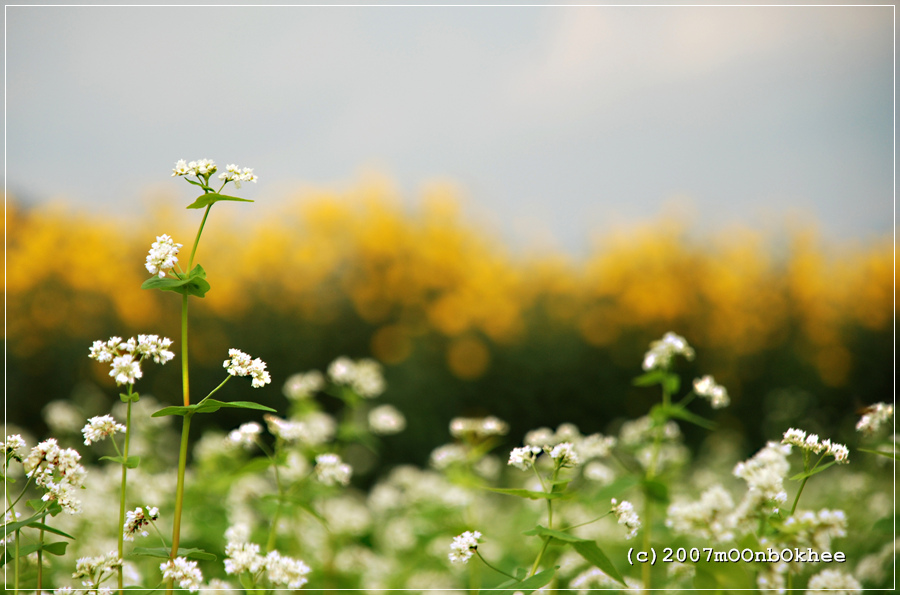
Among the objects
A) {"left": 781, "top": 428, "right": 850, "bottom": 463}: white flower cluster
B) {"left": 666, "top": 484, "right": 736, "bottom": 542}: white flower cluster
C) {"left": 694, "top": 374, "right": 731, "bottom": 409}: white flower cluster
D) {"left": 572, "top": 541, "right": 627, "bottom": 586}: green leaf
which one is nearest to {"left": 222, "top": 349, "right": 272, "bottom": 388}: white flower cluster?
{"left": 572, "top": 541, "right": 627, "bottom": 586}: green leaf

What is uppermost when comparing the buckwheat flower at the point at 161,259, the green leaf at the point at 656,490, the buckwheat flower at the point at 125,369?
the buckwheat flower at the point at 161,259

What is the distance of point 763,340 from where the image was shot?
267 inches

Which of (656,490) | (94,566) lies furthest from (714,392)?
(94,566)

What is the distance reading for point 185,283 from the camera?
1282 mm

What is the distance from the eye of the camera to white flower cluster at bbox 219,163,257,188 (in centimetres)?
137

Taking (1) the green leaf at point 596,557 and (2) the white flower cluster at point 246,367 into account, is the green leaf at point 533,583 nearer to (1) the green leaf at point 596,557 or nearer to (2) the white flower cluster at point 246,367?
(1) the green leaf at point 596,557

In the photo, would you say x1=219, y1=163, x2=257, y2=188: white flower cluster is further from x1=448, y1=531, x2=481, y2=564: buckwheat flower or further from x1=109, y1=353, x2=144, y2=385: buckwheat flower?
x1=448, y1=531, x2=481, y2=564: buckwheat flower

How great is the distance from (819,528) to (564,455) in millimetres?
522

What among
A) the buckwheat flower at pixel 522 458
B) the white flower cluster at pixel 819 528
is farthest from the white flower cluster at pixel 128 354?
the white flower cluster at pixel 819 528

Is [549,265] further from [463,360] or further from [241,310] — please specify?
[241,310]

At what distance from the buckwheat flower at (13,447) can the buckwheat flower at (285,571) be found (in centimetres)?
64

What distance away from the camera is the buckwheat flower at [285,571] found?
1.27 meters

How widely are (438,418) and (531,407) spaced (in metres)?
1.01

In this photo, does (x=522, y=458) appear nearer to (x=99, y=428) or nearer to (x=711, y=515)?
(x=711, y=515)
